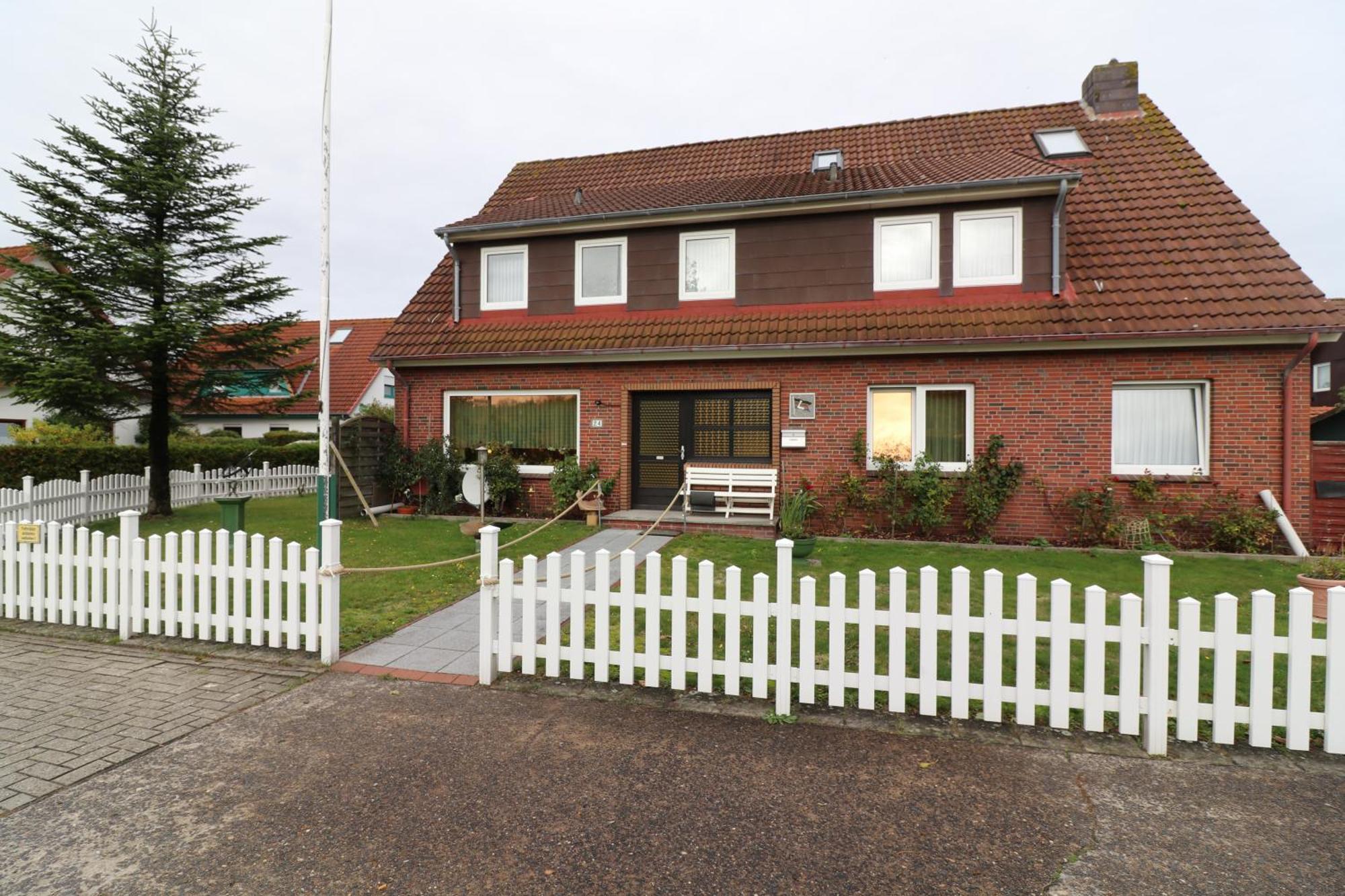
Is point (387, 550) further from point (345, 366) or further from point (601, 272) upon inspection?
point (345, 366)

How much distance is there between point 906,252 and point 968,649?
28.8ft

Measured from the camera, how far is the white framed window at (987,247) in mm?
10828

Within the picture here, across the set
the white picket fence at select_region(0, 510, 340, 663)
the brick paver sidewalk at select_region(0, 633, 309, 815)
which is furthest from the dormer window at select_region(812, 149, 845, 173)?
the brick paver sidewalk at select_region(0, 633, 309, 815)

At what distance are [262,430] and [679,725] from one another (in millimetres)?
29977

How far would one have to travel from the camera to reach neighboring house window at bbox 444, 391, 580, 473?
41.7 feet

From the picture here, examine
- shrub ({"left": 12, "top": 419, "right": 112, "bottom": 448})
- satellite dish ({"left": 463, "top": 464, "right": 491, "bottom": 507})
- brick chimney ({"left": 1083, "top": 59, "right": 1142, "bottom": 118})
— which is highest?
brick chimney ({"left": 1083, "top": 59, "right": 1142, "bottom": 118})

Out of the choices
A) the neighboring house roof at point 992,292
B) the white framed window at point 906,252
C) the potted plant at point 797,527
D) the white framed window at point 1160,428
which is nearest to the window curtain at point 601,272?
the neighboring house roof at point 992,292

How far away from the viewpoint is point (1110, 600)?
693cm

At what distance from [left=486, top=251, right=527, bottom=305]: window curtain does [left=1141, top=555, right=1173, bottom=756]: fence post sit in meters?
11.7

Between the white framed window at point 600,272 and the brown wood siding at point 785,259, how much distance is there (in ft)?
0.42

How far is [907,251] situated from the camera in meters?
11.4

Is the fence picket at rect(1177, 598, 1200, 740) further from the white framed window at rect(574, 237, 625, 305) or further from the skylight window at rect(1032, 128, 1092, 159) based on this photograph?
the skylight window at rect(1032, 128, 1092, 159)

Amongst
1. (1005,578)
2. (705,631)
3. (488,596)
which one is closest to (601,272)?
(1005,578)

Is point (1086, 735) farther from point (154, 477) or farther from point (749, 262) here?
point (154, 477)
